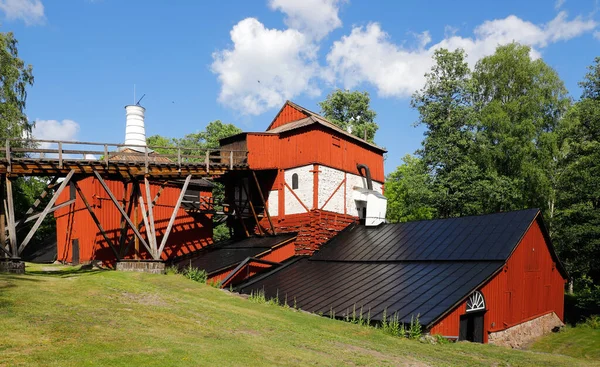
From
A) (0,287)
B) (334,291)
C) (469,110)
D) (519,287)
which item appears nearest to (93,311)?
(0,287)

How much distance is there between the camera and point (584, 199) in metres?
31.0

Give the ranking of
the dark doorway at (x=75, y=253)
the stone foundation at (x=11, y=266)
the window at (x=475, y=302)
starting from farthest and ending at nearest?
the dark doorway at (x=75, y=253), the stone foundation at (x=11, y=266), the window at (x=475, y=302)

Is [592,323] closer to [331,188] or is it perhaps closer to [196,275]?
[331,188]

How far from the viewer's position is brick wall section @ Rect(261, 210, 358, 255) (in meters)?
29.8

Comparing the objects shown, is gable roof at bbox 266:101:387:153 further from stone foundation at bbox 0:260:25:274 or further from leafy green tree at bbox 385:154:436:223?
stone foundation at bbox 0:260:25:274

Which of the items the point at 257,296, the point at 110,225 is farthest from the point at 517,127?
the point at 110,225

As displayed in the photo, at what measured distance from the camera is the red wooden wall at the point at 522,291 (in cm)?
1964

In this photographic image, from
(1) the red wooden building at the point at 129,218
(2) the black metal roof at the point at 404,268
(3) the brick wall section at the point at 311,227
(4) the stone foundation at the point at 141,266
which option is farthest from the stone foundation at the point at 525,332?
(1) the red wooden building at the point at 129,218

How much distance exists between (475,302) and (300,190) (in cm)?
1442

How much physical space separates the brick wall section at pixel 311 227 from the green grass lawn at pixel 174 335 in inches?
402

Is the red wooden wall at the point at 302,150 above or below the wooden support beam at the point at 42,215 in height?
above

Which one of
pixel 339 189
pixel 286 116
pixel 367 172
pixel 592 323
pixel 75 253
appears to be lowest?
pixel 592 323

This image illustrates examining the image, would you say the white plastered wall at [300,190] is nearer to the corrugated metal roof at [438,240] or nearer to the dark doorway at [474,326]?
the corrugated metal roof at [438,240]

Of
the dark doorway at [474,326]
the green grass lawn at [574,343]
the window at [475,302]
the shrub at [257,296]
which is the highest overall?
the window at [475,302]
